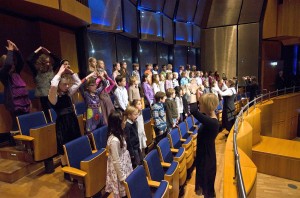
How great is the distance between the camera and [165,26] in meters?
5.59

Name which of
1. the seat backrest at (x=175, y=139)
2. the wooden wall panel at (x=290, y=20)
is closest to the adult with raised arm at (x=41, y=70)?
the seat backrest at (x=175, y=139)

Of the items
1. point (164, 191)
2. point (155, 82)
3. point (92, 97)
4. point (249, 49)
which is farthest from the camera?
point (249, 49)

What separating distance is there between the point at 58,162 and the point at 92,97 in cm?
72

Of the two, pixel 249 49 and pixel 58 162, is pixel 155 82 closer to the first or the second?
pixel 58 162

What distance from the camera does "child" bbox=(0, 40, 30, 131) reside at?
195cm

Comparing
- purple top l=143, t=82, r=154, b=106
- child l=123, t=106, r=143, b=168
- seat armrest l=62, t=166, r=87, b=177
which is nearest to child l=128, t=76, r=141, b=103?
purple top l=143, t=82, r=154, b=106

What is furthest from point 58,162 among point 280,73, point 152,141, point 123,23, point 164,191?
point 280,73

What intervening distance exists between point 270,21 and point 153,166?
6889 millimetres

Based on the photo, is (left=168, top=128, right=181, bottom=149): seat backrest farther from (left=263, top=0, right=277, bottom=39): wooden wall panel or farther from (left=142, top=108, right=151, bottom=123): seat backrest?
(left=263, top=0, right=277, bottom=39): wooden wall panel

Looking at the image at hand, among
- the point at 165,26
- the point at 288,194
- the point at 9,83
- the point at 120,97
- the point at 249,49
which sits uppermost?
the point at 165,26

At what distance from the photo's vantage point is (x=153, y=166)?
64.6 inches

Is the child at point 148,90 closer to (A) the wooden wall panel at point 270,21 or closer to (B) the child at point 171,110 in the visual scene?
(B) the child at point 171,110

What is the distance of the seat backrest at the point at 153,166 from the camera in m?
1.56

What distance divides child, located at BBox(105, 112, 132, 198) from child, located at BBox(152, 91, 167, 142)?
1.07 meters
